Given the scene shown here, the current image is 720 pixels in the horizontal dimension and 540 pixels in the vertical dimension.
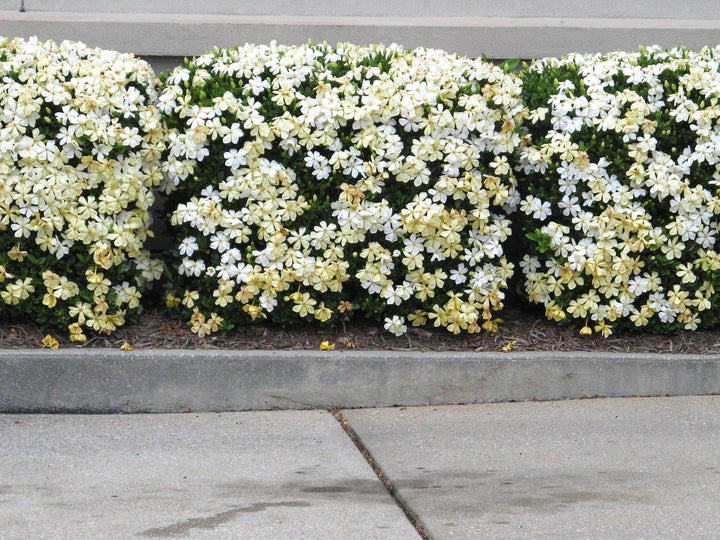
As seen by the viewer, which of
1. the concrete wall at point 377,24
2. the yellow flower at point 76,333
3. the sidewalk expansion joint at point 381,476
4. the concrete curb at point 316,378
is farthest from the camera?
the concrete wall at point 377,24

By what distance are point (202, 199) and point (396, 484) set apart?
6.09 ft

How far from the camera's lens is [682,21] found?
20.7 ft

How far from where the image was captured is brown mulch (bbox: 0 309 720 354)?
4.80 metres

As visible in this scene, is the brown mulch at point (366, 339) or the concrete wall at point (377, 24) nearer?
the brown mulch at point (366, 339)

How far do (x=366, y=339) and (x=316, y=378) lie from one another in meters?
0.41

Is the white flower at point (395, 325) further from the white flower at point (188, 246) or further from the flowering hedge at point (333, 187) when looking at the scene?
the white flower at point (188, 246)

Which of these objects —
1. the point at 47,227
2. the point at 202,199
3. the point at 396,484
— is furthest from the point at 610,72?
the point at 47,227

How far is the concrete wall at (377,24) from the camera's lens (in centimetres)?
578

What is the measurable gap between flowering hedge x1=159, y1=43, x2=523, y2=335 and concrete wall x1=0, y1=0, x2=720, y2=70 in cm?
96

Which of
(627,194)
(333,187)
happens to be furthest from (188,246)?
(627,194)

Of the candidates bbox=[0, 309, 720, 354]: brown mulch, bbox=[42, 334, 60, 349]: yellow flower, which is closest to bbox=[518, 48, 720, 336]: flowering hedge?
bbox=[0, 309, 720, 354]: brown mulch

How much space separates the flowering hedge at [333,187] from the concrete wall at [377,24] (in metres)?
0.96

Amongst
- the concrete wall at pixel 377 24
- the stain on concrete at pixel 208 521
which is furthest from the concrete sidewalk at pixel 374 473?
the concrete wall at pixel 377 24

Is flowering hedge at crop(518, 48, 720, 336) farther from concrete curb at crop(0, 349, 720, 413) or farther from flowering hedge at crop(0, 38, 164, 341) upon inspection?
flowering hedge at crop(0, 38, 164, 341)
